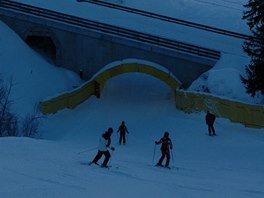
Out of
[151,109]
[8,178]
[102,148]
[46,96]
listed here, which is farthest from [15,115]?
[8,178]

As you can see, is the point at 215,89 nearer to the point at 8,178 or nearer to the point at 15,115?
the point at 15,115

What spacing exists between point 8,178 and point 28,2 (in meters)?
31.0

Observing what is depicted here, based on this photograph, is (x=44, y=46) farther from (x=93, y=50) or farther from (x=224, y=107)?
(x=224, y=107)

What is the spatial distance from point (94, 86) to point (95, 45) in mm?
3174

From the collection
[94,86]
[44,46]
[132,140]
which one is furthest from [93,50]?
[132,140]

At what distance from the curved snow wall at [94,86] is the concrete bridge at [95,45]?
2.00 feet

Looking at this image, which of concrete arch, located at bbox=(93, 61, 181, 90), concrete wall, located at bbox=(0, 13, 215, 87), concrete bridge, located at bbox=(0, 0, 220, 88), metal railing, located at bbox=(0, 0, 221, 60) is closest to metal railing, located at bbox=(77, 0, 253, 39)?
metal railing, located at bbox=(0, 0, 221, 60)

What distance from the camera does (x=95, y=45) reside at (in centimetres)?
3694

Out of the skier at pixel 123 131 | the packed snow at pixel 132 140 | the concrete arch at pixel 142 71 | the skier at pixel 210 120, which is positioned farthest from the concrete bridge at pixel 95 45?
the skier at pixel 123 131

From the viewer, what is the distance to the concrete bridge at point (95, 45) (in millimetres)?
34562

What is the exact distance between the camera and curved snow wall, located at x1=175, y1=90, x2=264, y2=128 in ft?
89.9

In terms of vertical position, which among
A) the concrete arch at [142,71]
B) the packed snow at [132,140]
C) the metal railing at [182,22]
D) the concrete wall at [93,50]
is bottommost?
the packed snow at [132,140]

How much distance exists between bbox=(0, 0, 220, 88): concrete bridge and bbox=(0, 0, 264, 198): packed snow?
1.15 metres

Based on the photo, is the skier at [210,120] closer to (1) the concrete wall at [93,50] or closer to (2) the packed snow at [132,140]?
(2) the packed snow at [132,140]
